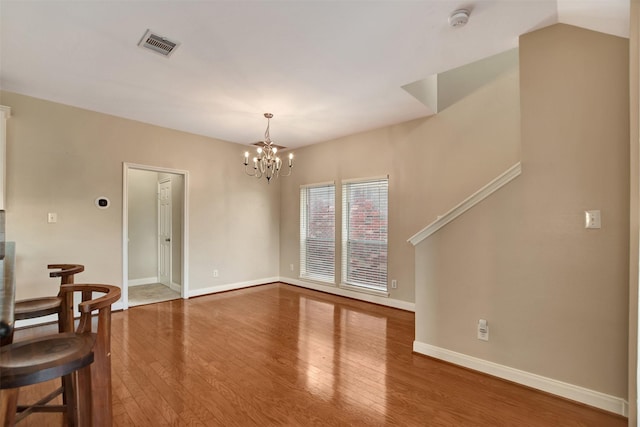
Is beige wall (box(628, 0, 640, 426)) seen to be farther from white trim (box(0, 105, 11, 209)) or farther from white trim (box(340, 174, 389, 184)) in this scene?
white trim (box(0, 105, 11, 209))

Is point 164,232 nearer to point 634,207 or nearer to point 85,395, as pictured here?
point 85,395

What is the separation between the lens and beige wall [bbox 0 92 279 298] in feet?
11.5

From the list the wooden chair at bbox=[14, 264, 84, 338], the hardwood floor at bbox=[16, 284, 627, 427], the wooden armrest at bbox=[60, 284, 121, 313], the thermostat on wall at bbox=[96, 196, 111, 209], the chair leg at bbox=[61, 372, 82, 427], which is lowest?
the hardwood floor at bbox=[16, 284, 627, 427]

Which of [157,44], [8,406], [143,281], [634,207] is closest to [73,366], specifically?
[8,406]

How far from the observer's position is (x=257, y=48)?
2521mm

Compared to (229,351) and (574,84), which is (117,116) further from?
(574,84)

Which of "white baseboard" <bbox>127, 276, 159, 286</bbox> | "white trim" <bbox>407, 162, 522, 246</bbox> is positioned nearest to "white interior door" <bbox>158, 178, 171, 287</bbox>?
"white baseboard" <bbox>127, 276, 159, 286</bbox>

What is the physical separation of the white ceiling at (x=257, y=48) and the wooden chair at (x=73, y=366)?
1961mm

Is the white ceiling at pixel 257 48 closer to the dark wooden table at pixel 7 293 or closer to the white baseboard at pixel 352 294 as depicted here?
the dark wooden table at pixel 7 293

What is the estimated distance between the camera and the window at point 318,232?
17.3ft

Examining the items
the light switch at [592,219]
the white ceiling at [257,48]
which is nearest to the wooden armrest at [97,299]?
the white ceiling at [257,48]

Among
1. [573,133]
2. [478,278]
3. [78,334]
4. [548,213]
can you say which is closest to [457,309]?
[478,278]

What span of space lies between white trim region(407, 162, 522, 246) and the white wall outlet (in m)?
0.86

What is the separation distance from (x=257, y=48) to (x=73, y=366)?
8.12 feet
